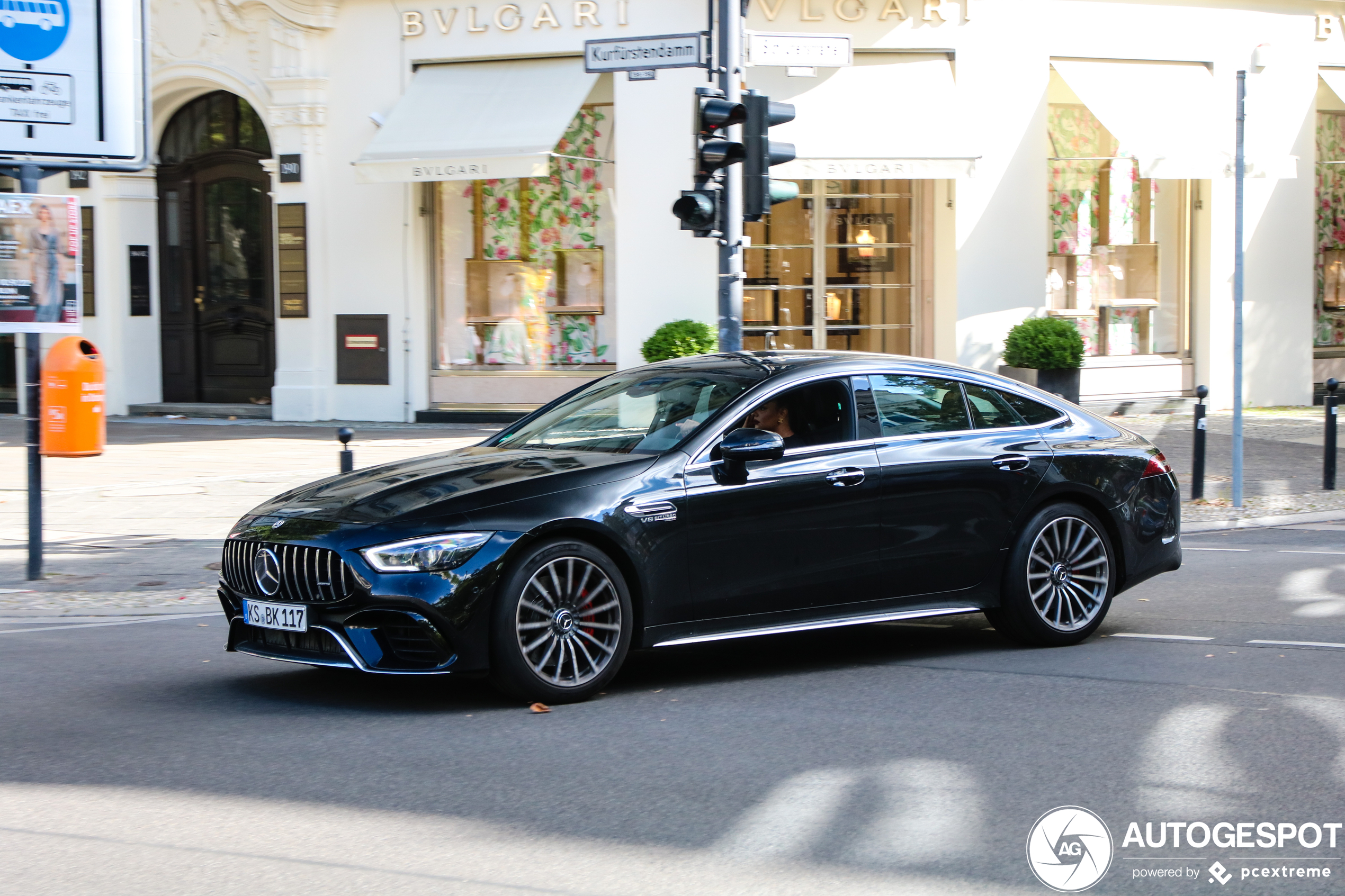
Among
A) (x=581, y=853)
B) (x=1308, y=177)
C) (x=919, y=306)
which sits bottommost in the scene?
(x=581, y=853)

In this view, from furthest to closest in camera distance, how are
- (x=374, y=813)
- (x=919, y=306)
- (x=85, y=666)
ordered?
(x=919, y=306) → (x=85, y=666) → (x=374, y=813)

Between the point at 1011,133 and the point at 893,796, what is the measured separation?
15.8m

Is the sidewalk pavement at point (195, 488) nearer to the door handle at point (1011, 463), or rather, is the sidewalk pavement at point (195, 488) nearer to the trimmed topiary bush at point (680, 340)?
the trimmed topiary bush at point (680, 340)

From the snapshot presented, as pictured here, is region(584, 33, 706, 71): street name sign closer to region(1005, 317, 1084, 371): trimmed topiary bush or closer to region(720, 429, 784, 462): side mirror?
region(720, 429, 784, 462): side mirror

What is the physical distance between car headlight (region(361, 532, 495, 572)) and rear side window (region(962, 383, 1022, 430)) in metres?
2.80

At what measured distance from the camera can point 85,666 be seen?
7191 mm

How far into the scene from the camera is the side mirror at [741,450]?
6.39 metres

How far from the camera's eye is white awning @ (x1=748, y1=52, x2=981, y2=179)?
18.3m

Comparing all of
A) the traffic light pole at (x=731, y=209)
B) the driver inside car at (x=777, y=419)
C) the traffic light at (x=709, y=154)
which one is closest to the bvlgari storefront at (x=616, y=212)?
the traffic light pole at (x=731, y=209)

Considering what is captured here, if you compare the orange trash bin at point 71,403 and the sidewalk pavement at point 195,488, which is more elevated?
the orange trash bin at point 71,403

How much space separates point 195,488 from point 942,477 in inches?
343

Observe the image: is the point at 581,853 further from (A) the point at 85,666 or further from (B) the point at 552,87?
(B) the point at 552,87

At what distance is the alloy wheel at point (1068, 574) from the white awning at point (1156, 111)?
1313 cm

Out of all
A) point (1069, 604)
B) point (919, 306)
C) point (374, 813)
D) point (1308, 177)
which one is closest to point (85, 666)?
point (374, 813)
